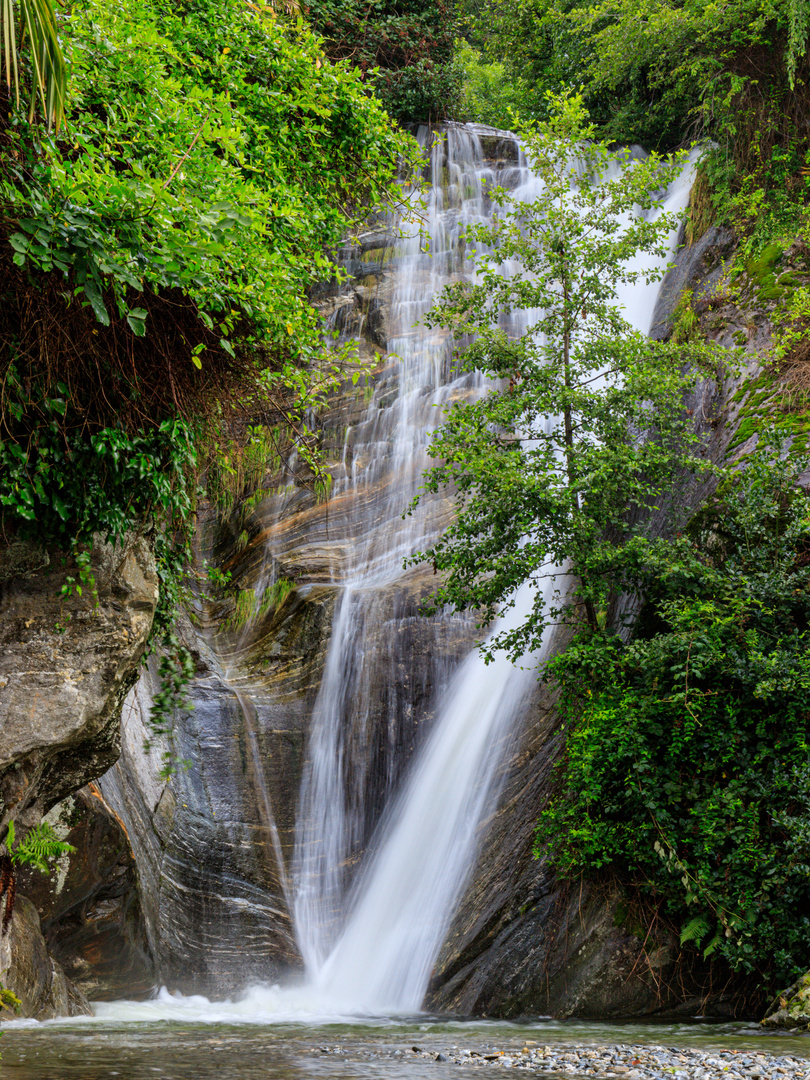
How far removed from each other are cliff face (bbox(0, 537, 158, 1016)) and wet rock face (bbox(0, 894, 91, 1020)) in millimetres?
203

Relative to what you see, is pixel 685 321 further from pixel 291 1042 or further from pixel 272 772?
pixel 291 1042

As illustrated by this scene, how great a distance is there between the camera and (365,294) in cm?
1855

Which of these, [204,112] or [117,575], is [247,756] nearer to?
[117,575]

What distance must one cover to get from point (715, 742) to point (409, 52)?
20.4 metres

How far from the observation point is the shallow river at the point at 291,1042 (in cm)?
525

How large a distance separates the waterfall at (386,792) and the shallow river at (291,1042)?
125 cm

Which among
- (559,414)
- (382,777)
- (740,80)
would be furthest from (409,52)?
(382,777)

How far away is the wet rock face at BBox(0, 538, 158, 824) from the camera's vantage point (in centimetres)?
567

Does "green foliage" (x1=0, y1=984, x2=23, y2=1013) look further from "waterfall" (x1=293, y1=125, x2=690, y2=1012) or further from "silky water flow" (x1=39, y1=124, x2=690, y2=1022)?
"waterfall" (x1=293, y1=125, x2=690, y2=1012)

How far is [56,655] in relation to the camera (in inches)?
230

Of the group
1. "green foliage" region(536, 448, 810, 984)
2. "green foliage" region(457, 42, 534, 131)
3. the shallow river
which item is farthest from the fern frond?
"green foliage" region(457, 42, 534, 131)

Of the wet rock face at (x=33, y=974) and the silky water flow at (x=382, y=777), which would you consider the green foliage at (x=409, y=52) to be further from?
the wet rock face at (x=33, y=974)

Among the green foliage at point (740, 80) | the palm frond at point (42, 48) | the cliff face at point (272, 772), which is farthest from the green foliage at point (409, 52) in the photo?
the palm frond at point (42, 48)

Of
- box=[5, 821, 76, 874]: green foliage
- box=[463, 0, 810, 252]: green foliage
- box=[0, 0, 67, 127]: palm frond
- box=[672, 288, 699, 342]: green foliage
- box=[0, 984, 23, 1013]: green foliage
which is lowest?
box=[0, 984, 23, 1013]: green foliage
